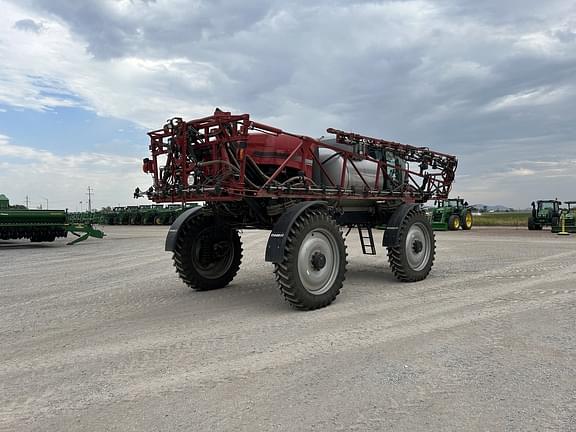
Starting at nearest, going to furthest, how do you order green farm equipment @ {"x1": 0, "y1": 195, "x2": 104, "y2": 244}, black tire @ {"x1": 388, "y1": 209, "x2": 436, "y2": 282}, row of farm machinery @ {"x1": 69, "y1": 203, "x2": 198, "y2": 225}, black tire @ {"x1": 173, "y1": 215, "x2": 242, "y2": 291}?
black tire @ {"x1": 173, "y1": 215, "x2": 242, "y2": 291} < black tire @ {"x1": 388, "y1": 209, "x2": 436, "y2": 282} < green farm equipment @ {"x1": 0, "y1": 195, "x2": 104, "y2": 244} < row of farm machinery @ {"x1": 69, "y1": 203, "x2": 198, "y2": 225}

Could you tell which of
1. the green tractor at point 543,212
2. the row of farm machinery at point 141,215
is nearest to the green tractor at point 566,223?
the green tractor at point 543,212

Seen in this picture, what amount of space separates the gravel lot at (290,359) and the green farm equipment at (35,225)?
35.3ft

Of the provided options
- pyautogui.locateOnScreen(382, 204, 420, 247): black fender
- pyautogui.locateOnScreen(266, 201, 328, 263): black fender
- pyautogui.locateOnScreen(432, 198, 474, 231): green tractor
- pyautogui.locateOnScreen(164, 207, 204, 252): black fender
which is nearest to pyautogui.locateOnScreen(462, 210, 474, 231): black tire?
pyautogui.locateOnScreen(432, 198, 474, 231): green tractor

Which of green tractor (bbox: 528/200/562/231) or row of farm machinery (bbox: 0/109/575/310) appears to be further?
green tractor (bbox: 528/200/562/231)

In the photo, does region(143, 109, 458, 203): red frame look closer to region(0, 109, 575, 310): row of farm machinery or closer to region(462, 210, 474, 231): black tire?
region(0, 109, 575, 310): row of farm machinery

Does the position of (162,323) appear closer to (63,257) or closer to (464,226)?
(63,257)

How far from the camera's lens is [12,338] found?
5.38 metres

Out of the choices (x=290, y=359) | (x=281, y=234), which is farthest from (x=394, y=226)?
(x=290, y=359)

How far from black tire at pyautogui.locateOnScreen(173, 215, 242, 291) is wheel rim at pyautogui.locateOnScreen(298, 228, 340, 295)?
2123mm

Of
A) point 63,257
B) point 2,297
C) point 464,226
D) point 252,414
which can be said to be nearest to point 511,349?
point 252,414

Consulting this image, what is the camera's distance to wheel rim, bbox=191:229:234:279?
8070 mm

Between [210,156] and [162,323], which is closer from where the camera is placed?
[162,323]

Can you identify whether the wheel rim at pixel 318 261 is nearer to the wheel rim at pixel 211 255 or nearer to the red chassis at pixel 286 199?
the red chassis at pixel 286 199

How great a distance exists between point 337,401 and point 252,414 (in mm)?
617
